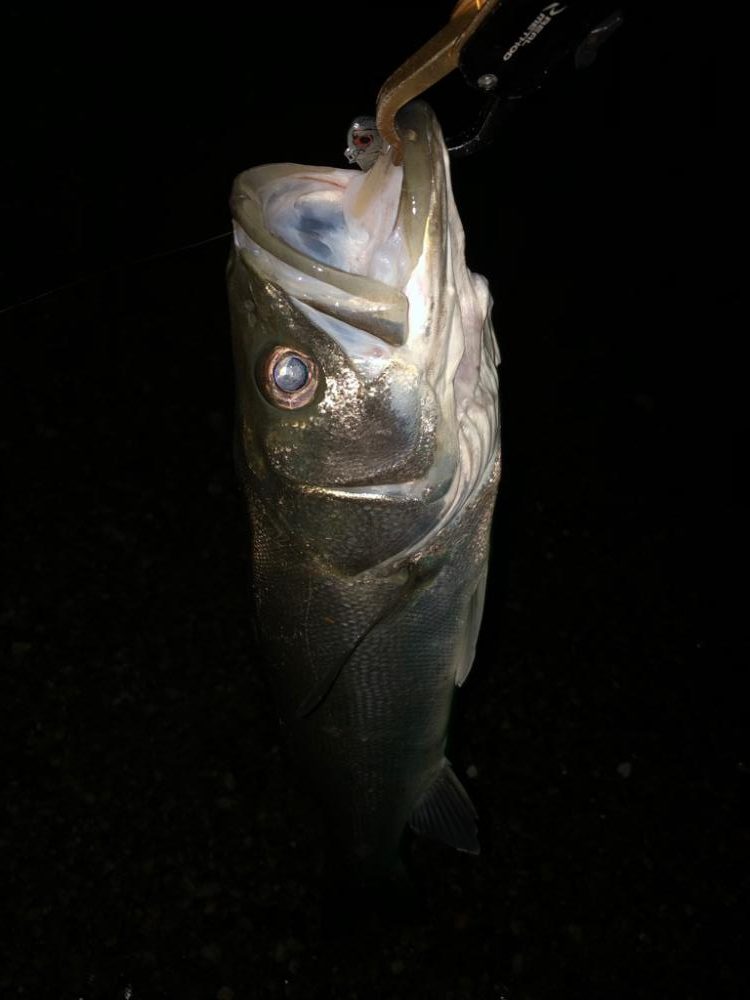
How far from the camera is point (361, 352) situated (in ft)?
3.47

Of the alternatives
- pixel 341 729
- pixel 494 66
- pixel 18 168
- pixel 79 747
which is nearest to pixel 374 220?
pixel 494 66

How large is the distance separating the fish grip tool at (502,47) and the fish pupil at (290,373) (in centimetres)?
30

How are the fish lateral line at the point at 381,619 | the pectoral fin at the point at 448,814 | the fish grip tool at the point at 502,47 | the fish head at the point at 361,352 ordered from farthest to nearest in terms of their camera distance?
the pectoral fin at the point at 448,814, the fish lateral line at the point at 381,619, the fish head at the point at 361,352, the fish grip tool at the point at 502,47

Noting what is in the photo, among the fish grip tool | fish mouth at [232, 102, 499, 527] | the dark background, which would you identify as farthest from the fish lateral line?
the fish grip tool

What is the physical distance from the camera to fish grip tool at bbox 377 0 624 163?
89cm

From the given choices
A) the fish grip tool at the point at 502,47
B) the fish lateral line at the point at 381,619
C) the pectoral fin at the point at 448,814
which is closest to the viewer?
the fish grip tool at the point at 502,47

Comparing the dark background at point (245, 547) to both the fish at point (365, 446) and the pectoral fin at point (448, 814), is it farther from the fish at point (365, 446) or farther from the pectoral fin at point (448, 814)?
the fish at point (365, 446)

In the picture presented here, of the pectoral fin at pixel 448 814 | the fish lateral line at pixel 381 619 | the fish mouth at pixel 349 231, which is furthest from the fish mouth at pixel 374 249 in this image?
the pectoral fin at pixel 448 814

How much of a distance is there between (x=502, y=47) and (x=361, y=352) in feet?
1.37

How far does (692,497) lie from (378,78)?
2.26 metres

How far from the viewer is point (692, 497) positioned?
8.87 feet

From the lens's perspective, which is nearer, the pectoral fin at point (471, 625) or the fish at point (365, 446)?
the fish at point (365, 446)

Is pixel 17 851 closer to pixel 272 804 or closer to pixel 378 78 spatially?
pixel 272 804

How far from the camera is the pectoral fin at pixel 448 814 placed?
5.17 ft
